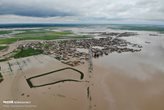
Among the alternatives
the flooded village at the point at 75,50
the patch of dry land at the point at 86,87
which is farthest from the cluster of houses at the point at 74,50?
the patch of dry land at the point at 86,87

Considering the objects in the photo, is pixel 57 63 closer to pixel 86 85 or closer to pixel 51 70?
pixel 51 70

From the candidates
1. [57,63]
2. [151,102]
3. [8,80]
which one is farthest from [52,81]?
[151,102]

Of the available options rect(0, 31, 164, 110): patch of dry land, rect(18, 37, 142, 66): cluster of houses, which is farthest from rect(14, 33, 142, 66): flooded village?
rect(0, 31, 164, 110): patch of dry land

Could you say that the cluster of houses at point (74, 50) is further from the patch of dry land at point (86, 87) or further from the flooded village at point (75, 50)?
the patch of dry land at point (86, 87)

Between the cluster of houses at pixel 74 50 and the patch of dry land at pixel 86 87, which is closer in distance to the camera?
the patch of dry land at pixel 86 87

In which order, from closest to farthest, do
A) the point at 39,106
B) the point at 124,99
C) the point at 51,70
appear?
1. the point at 39,106
2. the point at 124,99
3. the point at 51,70

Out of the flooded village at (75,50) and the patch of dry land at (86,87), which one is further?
the flooded village at (75,50)

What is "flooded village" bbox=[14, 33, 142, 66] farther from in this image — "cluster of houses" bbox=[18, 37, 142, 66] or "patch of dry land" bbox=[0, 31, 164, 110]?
"patch of dry land" bbox=[0, 31, 164, 110]

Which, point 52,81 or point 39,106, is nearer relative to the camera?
point 39,106

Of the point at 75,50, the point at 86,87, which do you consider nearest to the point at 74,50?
the point at 75,50

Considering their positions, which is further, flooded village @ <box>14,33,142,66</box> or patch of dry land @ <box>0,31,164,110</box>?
flooded village @ <box>14,33,142,66</box>

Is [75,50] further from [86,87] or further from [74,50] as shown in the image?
[86,87]
